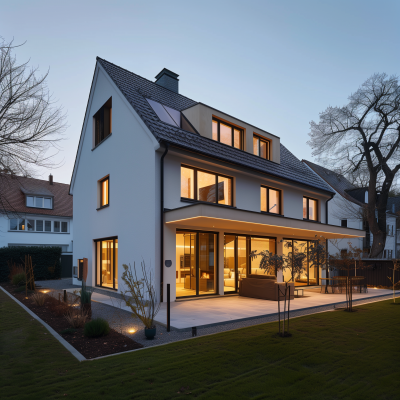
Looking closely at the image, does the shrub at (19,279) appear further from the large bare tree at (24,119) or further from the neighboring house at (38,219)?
the neighboring house at (38,219)

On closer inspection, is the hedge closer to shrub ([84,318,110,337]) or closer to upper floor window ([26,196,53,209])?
upper floor window ([26,196,53,209])

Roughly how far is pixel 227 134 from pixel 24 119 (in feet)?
28.4

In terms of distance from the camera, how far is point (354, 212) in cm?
2705

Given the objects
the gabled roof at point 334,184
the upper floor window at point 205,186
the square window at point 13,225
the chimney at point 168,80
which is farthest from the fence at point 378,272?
the square window at point 13,225

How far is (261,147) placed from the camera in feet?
53.2

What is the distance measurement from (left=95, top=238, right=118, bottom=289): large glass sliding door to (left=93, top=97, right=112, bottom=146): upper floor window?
189 inches

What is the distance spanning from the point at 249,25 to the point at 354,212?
19.2 metres

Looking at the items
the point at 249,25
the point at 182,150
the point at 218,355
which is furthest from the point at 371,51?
the point at 218,355

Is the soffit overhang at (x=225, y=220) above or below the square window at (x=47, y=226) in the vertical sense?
above

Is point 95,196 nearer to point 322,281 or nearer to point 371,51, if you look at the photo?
point 322,281

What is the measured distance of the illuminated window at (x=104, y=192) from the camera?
45.5 ft

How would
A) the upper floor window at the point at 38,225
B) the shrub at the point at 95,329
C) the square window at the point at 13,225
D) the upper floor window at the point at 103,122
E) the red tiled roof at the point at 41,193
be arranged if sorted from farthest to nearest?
the red tiled roof at the point at 41,193 → the upper floor window at the point at 38,225 → the square window at the point at 13,225 → the upper floor window at the point at 103,122 → the shrub at the point at 95,329

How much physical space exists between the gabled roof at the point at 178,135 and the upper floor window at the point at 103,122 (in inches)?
55.3

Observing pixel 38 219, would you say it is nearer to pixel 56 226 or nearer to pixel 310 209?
pixel 56 226
